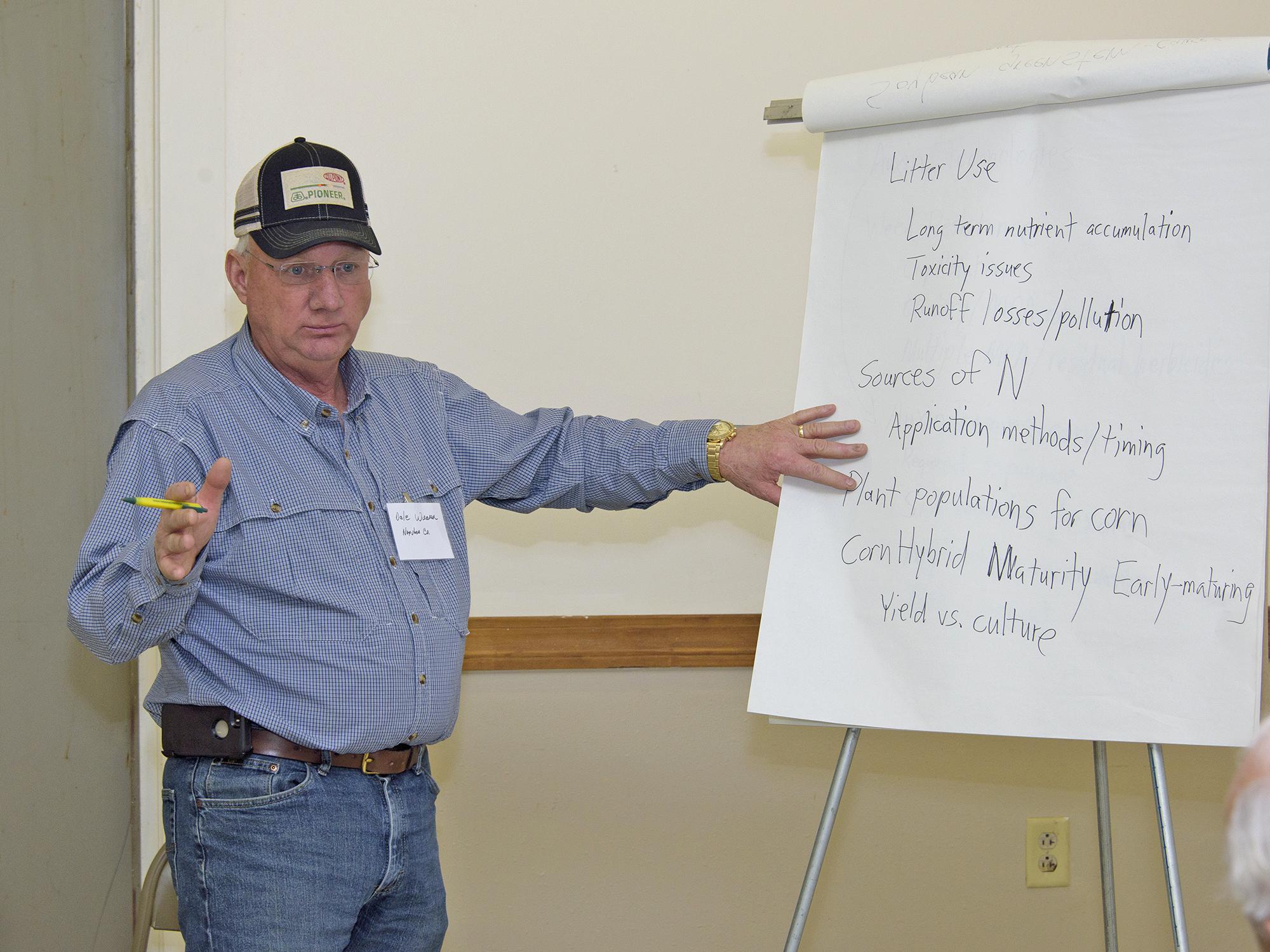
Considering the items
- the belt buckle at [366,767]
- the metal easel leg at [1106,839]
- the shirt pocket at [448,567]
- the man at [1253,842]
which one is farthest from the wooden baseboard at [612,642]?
the man at [1253,842]

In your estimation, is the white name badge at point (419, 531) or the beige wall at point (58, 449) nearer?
the white name badge at point (419, 531)

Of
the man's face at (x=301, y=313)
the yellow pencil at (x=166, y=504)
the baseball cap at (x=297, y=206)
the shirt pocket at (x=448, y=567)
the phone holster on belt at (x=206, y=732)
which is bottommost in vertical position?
the phone holster on belt at (x=206, y=732)

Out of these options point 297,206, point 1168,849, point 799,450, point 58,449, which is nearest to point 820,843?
point 1168,849

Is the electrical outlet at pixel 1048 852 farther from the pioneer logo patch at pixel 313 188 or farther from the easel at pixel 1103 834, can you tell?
the pioneer logo patch at pixel 313 188

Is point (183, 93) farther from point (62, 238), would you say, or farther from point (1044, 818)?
point (1044, 818)

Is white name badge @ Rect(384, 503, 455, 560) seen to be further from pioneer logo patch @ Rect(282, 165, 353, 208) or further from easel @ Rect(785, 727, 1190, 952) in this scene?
easel @ Rect(785, 727, 1190, 952)

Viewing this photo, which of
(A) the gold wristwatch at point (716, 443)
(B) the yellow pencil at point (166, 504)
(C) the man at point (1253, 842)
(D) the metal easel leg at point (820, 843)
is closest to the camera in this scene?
(C) the man at point (1253, 842)

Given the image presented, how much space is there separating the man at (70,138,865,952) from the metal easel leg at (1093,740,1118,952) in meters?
0.56

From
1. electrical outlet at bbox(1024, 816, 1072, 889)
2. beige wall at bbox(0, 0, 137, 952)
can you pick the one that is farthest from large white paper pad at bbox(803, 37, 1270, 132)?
electrical outlet at bbox(1024, 816, 1072, 889)

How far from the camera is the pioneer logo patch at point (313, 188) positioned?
161 cm

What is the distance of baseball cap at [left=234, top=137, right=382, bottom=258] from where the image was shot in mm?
1601

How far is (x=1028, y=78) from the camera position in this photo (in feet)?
4.95

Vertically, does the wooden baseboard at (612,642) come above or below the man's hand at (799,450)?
below

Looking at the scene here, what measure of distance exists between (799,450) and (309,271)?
29.4 inches
